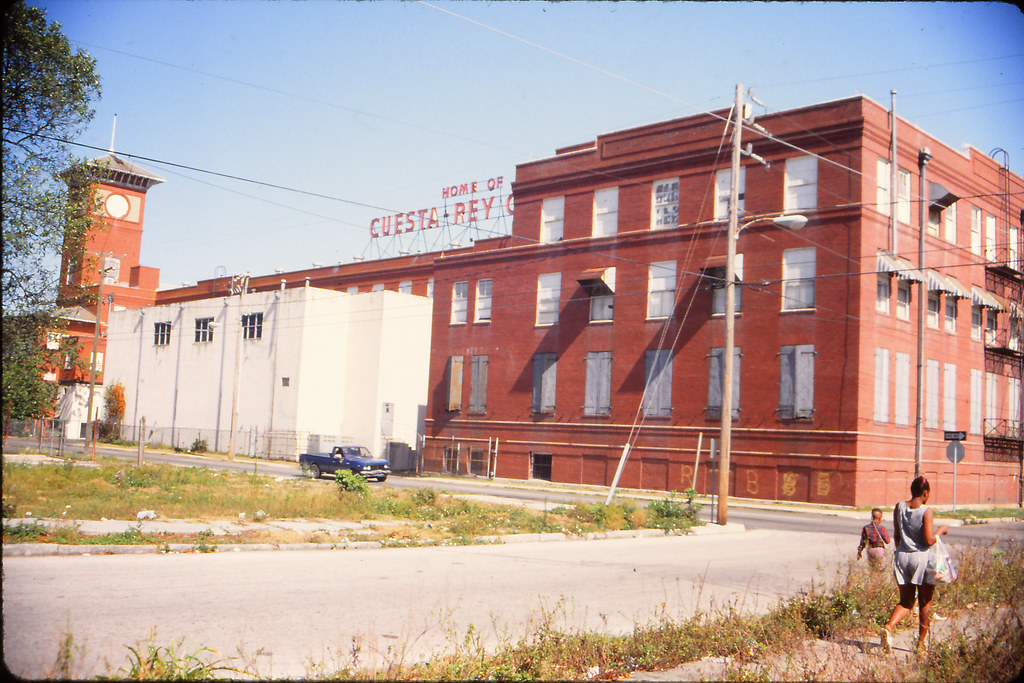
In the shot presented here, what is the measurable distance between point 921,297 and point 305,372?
3601cm

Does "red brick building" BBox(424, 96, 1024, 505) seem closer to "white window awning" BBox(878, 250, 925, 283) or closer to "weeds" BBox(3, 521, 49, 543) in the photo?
"white window awning" BBox(878, 250, 925, 283)

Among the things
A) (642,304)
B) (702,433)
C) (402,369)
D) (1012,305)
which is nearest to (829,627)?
(702,433)

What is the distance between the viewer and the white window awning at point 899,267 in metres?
37.3

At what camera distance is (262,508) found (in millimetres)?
20688

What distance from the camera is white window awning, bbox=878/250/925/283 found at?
37.3 m

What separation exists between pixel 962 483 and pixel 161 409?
5340 cm

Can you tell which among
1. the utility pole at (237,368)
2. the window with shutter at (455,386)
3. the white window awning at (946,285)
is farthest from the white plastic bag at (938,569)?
the utility pole at (237,368)

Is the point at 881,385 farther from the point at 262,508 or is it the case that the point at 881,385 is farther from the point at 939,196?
the point at 262,508

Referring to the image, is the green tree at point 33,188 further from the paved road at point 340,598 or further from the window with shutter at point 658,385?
the window with shutter at point 658,385

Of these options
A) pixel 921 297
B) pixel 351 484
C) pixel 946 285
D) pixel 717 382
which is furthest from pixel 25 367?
pixel 946 285

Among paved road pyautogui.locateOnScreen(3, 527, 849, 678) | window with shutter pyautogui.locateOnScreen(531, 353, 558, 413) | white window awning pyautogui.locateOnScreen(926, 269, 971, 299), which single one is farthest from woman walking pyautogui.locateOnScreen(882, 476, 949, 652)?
window with shutter pyautogui.locateOnScreen(531, 353, 558, 413)

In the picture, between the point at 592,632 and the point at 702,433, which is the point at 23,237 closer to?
the point at 592,632

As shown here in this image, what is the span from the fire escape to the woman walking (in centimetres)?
4031

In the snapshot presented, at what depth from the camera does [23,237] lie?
11.0 metres
